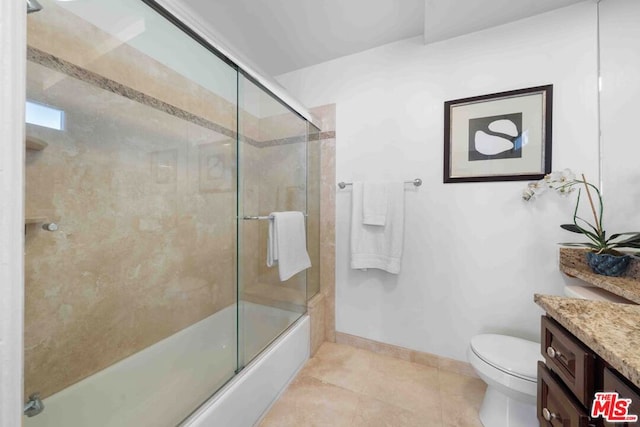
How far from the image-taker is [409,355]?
5.78 ft

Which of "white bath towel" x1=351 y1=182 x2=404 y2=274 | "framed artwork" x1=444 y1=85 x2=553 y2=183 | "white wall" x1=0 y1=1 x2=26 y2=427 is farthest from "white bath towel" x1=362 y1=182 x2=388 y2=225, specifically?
"white wall" x1=0 y1=1 x2=26 y2=427

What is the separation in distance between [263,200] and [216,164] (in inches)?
13.5

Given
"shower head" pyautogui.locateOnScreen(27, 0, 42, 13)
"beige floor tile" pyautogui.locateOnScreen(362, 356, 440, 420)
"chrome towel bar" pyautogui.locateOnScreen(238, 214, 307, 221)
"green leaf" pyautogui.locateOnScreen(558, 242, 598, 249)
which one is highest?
"shower head" pyautogui.locateOnScreen(27, 0, 42, 13)

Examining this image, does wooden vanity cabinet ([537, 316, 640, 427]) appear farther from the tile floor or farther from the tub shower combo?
the tub shower combo

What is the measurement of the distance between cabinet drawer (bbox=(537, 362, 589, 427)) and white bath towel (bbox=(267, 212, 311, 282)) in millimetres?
1188

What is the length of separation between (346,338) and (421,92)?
1.85m

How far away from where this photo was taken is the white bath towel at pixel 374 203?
1728 mm

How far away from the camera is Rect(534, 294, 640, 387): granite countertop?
1.75 ft

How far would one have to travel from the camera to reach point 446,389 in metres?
1.50

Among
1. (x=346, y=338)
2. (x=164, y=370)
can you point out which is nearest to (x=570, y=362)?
(x=346, y=338)

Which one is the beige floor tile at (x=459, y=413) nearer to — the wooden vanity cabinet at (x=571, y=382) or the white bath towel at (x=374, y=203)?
the wooden vanity cabinet at (x=571, y=382)

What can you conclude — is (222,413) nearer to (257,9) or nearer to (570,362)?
(570,362)

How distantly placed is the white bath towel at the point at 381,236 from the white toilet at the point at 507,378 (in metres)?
0.62

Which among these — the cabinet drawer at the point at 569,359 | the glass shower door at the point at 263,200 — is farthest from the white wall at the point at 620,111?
the glass shower door at the point at 263,200
